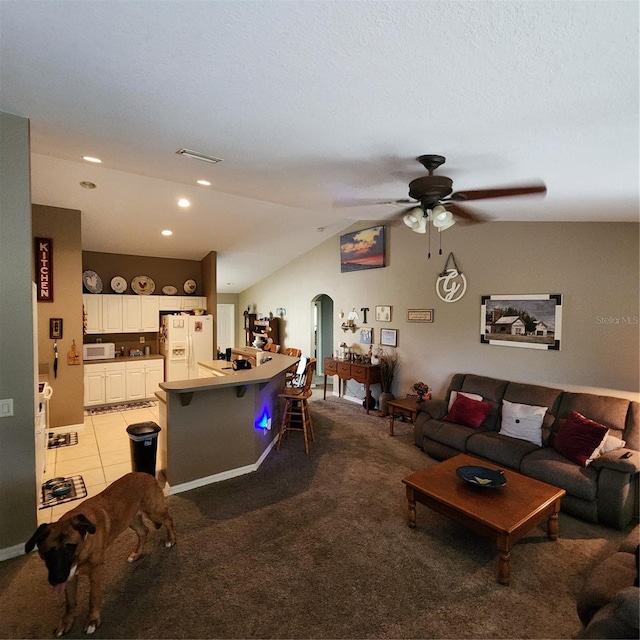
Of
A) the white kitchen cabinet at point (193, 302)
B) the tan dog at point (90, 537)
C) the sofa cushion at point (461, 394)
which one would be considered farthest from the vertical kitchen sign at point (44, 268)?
the sofa cushion at point (461, 394)

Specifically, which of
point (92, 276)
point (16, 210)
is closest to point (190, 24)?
point (16, 210)

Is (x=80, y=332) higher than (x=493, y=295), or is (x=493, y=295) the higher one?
(x=493, y=295)

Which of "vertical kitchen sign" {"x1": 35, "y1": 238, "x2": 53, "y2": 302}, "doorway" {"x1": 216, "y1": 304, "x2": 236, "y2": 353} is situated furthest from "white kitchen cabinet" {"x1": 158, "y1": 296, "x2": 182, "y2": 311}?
"doorway" {"x1": 216, "y1": 304, "x2": 236, "y2": 353}

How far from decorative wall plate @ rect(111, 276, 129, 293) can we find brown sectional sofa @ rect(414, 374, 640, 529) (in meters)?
5.91

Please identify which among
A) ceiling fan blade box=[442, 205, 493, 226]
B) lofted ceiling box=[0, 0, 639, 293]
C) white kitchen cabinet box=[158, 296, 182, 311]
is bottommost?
white kitchen cabinet box=[158, 296, 182, 311]

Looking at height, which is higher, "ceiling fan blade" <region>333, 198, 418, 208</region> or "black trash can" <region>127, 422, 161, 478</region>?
"ceiling fan blade" <region>333, 198, 418, 208</region>

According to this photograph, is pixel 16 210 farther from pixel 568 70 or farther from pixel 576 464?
pixel 576 464

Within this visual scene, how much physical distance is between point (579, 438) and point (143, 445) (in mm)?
4025

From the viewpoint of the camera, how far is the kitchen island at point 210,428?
10.9ft

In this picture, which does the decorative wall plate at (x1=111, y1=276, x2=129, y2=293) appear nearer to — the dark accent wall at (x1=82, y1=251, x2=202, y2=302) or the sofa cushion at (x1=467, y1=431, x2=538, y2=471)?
the dark accent wall at (x1=82, y1=251, x2=202, y2=302)

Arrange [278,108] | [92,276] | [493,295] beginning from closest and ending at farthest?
[278,108]
[493,295]
[92,276]

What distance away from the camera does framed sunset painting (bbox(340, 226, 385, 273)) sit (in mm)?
6074

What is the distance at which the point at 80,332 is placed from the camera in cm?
501

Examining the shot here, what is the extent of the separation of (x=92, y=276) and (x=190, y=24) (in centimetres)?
637
